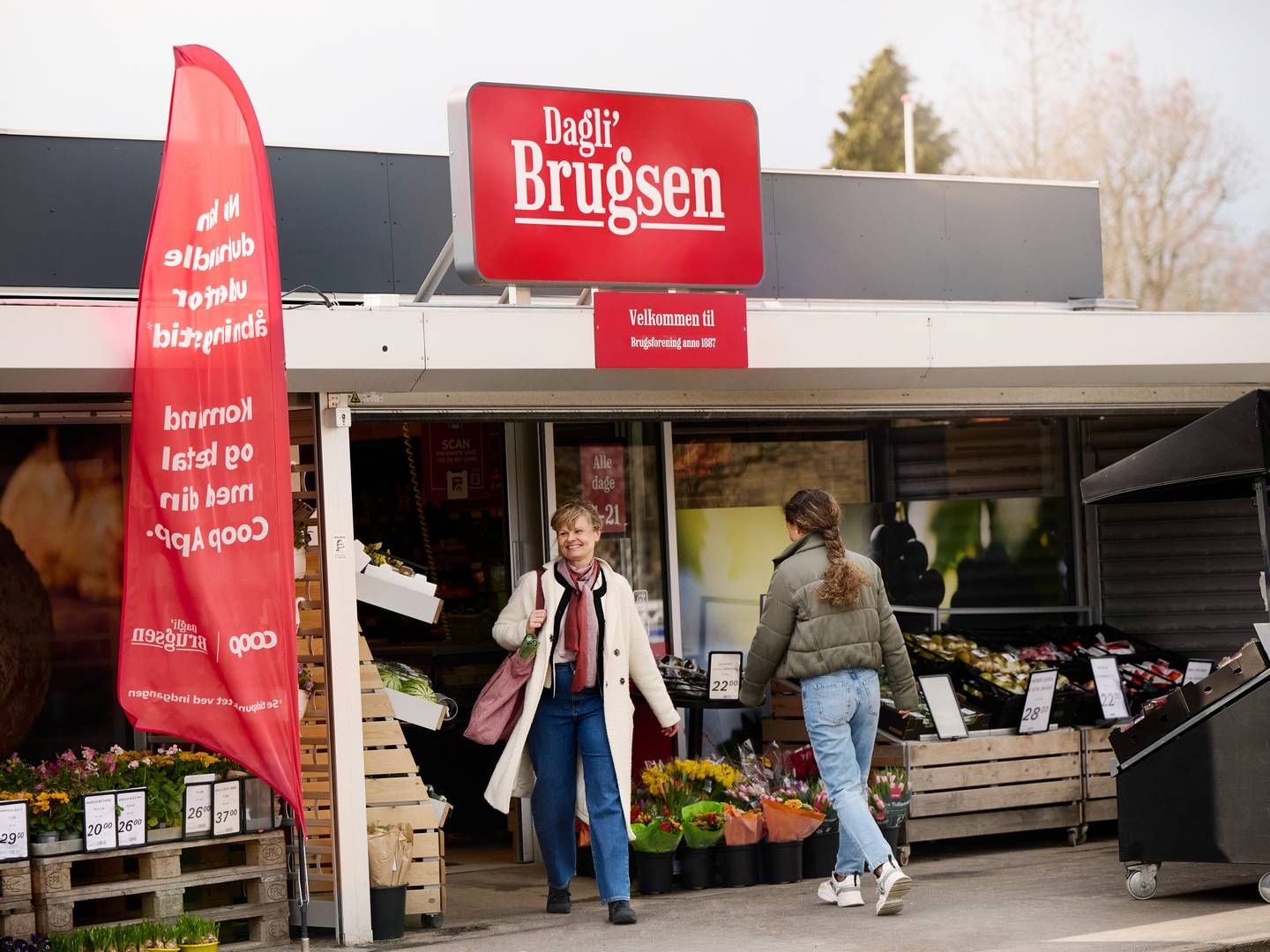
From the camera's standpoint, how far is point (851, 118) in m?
43.9

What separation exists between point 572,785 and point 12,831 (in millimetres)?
2259

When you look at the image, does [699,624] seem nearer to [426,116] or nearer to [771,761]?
[771,761]

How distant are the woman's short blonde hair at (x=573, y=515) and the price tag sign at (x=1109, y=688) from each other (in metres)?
3.21

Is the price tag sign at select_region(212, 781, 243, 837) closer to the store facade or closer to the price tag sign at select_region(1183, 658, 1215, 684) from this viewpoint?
the store facade

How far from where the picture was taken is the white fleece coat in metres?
6.95

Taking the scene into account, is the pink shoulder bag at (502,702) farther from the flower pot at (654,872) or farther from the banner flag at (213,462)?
the banner flag at (213,462)

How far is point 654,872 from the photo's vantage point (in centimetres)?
754

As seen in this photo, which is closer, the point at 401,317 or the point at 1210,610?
the point at 401,317

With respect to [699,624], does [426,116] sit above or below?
above

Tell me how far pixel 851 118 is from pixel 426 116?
13745 mm

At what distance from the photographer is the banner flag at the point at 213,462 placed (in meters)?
5.59

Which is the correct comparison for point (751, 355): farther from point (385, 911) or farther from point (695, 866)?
point (385, 911)

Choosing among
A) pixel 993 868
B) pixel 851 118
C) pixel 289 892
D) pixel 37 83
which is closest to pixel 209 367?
pixel 289 892

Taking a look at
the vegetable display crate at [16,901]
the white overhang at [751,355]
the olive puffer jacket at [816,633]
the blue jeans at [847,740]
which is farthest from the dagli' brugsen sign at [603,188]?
the vegetable display crate at [16,901]
